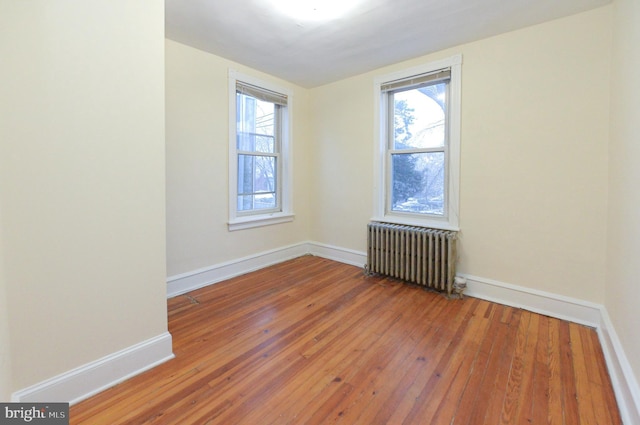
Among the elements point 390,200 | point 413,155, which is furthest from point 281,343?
point 413,155

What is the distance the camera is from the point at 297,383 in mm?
1622

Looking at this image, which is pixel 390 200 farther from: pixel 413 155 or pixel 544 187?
pixel 544 187

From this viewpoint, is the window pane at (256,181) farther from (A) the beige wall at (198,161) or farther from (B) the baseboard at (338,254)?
(B) the baseboard at (338,254)

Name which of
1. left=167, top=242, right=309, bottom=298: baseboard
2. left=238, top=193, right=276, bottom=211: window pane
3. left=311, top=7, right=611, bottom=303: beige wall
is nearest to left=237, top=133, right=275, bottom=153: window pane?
left=238, top=193, right=276, bottom=211: window pane

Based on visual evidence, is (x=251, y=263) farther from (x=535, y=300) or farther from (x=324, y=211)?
(x=535, y=300)

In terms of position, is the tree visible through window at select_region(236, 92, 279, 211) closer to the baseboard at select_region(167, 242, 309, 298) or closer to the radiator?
the baseboard at select_region(167, 242, 309, 298)

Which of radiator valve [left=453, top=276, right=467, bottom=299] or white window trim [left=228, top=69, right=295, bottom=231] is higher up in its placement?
white window trim [left=228, top=69, right=295, bottom=231]

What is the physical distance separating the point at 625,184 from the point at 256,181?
3350 millimetres

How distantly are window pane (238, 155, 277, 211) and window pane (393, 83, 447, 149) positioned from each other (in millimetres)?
1677

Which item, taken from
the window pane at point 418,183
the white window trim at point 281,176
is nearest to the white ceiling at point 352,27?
the white window trim at point 281,176

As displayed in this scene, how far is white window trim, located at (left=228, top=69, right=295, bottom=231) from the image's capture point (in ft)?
10.6

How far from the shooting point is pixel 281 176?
3.99 m

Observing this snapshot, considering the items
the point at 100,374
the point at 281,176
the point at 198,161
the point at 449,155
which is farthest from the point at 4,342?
the point at 449,155

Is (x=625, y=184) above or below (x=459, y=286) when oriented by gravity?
above
